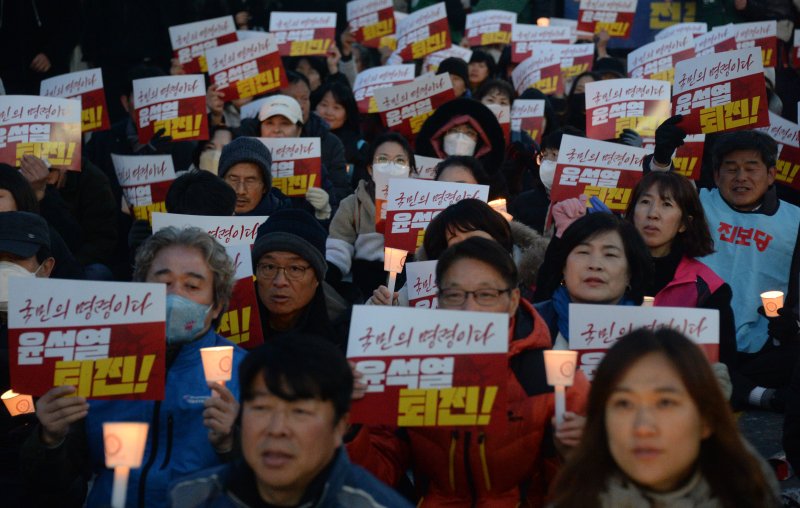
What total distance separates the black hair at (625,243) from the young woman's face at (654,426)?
1732 mm

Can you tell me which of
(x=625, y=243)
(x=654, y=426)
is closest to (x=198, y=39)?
(x=625, y=243)

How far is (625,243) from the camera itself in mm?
5199

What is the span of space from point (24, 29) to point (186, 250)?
26.5ft

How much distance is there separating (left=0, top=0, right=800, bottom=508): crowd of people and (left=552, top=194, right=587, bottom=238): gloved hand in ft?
0.08

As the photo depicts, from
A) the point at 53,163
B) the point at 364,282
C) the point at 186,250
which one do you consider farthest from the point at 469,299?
the point at 53,163

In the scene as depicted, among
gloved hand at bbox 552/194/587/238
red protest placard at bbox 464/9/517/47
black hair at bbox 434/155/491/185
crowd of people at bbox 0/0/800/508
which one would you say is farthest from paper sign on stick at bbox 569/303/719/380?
red protest placard at bbox 464/9/517/47

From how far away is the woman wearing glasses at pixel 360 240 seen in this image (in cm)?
757

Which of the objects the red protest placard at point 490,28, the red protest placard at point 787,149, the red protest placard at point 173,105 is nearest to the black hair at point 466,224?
the red protest placard at point 787,149

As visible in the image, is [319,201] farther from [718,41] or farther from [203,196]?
[718,41]

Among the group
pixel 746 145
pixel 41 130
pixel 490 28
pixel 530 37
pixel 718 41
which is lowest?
pixel 746 145

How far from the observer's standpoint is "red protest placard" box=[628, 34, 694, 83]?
429 inches

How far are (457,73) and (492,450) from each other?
7745 millimetres

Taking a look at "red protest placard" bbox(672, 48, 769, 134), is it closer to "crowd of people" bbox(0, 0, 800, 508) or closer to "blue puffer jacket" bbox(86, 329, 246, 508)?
"crowd of people" bbox(0, 0, 800, 508)

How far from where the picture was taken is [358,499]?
11.5 feet
